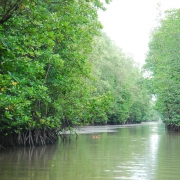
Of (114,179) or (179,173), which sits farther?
(179,173)

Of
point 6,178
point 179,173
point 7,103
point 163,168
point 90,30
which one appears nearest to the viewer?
point 7,103

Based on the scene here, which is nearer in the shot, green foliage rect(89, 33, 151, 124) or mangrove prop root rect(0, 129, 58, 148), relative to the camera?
mangrove prop root rect(0, 129, 58, 148)

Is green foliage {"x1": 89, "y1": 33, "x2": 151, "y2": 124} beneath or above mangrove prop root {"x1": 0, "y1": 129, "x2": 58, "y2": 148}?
above

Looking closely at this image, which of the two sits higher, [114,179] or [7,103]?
[7,103]

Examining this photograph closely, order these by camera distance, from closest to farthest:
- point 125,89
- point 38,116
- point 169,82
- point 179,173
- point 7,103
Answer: point 7,103, point 179,173, point 38,116, point 169,82, point 125,89

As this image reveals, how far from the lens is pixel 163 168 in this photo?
32.4 feet

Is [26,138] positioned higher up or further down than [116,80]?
further down

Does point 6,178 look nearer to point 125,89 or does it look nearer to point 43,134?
point 43,134

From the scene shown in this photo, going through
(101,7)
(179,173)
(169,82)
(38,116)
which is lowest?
(179,173)

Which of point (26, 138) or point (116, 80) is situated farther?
point (116, 80)

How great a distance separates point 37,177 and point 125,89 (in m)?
44.8

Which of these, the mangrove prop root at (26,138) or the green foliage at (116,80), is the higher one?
the green foliage at (116,80)

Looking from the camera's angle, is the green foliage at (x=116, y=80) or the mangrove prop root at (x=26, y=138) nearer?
the mangrove prop root at (x=26, y=138)

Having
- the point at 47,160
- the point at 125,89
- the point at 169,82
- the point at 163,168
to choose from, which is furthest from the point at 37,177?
the point at 125,89
